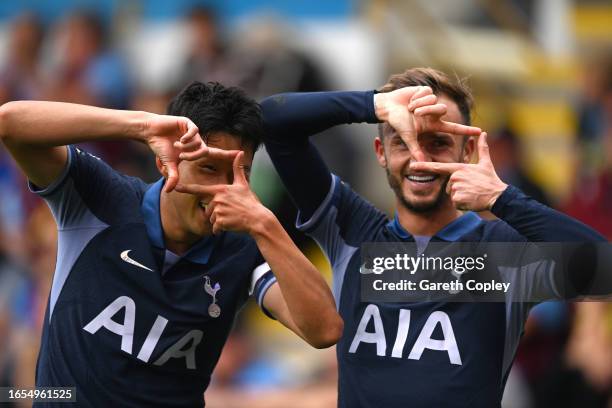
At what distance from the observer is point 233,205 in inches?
159

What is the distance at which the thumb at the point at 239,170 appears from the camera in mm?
4078

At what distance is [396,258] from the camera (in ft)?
14.6

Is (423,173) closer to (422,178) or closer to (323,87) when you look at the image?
(422,178)

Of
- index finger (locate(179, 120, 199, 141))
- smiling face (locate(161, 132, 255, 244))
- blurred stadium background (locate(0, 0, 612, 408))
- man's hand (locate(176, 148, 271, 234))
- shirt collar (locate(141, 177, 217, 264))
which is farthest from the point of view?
blurred stadium background (locate(0, 0, 612, 408))

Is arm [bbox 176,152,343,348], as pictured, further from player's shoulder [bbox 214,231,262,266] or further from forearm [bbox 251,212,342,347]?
player's shoulder [bbox 214,231,262,266]

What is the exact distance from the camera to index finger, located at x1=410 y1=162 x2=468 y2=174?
4.13 metres

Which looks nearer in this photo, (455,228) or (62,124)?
(62,124)

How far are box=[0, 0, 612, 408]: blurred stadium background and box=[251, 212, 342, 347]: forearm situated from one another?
2.67 m

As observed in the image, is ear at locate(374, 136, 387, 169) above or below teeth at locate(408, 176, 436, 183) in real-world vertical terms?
above

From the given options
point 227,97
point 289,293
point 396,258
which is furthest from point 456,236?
point 227,97

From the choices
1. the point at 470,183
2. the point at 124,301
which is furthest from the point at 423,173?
the point at 124,301

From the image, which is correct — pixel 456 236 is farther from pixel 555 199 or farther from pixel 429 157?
pixel 555 199

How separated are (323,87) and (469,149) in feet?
16.7

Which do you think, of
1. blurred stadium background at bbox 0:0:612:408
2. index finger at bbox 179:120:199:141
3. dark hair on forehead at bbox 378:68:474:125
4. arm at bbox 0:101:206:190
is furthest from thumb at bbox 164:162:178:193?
blurred stadium background at bbox 0:0:612:408
